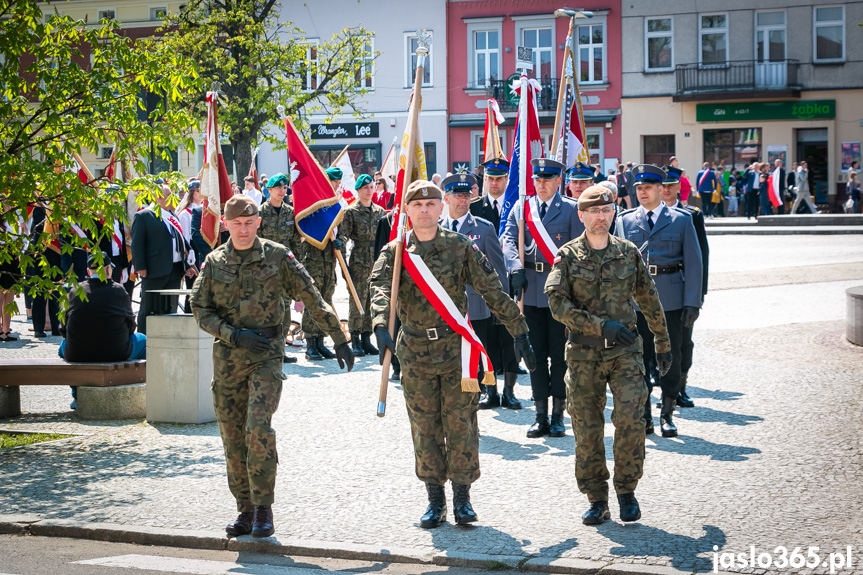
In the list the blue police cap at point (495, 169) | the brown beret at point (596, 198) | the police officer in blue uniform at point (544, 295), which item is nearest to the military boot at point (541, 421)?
the police officer in blue uniform at point (544, 295)

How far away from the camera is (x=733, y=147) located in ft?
135

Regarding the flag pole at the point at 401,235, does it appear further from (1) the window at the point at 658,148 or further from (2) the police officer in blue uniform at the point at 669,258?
(1) the window at the point at 658,148

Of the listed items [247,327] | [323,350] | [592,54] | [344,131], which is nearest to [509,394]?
[323,350]

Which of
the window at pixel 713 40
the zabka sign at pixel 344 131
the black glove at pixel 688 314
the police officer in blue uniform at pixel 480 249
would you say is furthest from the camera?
the zabka sign at pixel 344 131

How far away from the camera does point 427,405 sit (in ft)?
22.0

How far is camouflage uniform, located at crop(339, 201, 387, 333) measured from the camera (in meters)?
13.7

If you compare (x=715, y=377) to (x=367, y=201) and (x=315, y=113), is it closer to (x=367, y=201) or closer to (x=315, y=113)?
(x=367, y=201)

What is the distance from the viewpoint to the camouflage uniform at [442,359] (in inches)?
262

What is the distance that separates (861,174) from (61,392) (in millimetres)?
34652

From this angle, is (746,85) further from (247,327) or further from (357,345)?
(247,327)

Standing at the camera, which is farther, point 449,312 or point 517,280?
point 517,280

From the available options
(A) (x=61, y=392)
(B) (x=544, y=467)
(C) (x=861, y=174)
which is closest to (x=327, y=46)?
(C) (x=861, y=174)

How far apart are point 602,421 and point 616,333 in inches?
24.7

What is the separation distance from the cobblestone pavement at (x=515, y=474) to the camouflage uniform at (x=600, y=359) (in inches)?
13.4
